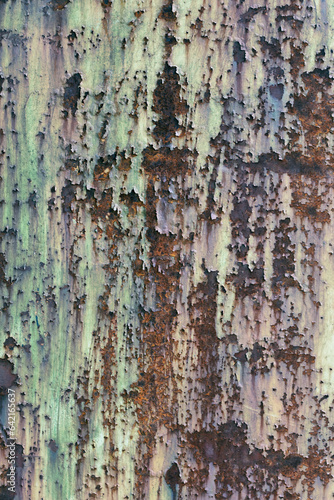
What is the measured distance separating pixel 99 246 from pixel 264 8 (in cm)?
45

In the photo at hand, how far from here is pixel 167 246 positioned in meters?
0.67

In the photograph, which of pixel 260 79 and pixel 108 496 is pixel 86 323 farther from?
pixel 260 79

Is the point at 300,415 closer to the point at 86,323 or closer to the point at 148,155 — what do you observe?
the point at 86,323

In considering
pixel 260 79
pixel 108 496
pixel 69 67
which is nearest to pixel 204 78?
pixel 260 79

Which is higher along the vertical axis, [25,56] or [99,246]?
[25,56]

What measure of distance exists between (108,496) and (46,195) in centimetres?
47

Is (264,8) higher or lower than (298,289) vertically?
higher

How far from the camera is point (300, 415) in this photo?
681 millimetres

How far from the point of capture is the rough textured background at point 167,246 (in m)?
0.67

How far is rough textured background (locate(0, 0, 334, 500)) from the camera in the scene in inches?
26.2

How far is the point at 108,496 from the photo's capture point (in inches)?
26.3

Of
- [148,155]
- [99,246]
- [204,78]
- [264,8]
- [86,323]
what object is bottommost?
[86,323]

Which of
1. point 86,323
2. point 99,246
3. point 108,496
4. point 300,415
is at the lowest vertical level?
point 108,496

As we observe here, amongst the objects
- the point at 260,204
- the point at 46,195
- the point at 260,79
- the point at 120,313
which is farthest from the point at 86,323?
the point at 260,79
